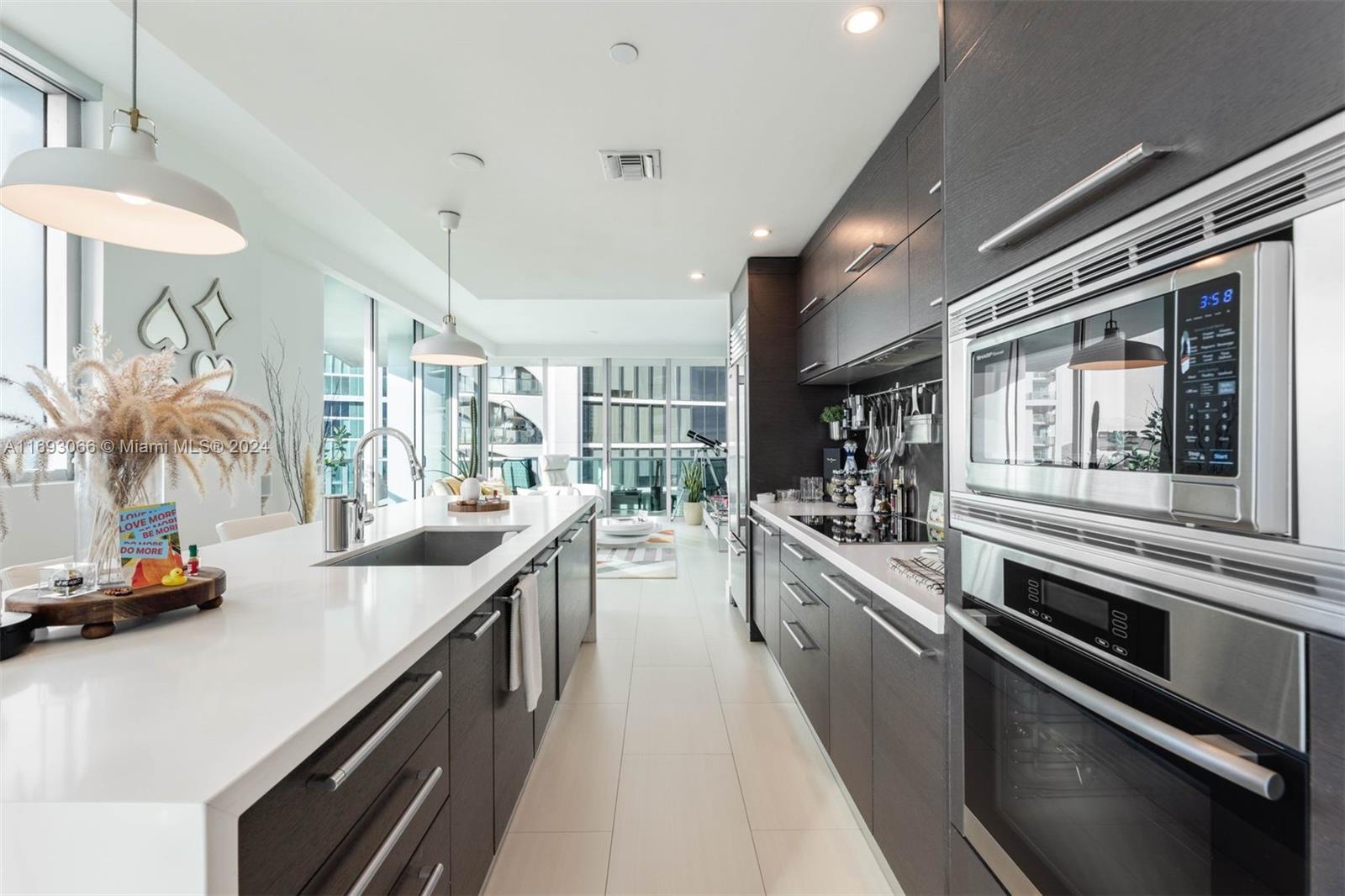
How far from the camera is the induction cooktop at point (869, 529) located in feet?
6.64

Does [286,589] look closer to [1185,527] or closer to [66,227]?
[66,227]

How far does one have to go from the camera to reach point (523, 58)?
1616 millimetres

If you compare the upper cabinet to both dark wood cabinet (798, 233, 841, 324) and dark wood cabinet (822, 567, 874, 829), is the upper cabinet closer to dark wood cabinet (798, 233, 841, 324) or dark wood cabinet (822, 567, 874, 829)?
dark wood cabinet (822, 567, 874, 829)

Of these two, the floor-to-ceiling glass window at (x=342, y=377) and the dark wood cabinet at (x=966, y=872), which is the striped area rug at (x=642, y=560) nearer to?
the floor-to-ceiling glass window at (x=342, y=377)

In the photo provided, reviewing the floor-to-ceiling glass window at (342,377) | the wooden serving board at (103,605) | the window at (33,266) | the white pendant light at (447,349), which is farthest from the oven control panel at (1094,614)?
the floor-to-ceiling glass window at (342,377)

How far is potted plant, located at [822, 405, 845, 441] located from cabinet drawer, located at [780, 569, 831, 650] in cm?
107

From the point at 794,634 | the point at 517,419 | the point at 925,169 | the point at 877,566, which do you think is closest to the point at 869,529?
the point at 794,634

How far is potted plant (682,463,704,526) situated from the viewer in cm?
830

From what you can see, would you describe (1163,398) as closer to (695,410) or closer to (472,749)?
(472,749)

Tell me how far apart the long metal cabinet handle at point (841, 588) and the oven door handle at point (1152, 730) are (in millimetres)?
652

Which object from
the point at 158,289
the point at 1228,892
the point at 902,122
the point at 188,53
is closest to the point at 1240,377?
the point at 1228,892

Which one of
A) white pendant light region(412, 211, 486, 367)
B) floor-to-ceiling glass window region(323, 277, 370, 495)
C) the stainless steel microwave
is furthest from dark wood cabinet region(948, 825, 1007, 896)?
floor-to-ceiling glass window region(323, 277, 370, 495)

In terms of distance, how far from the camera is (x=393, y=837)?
87 cm

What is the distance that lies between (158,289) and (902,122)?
12.8 feet
